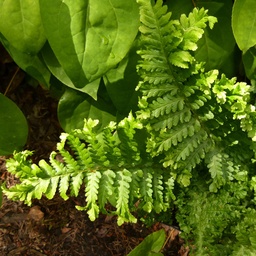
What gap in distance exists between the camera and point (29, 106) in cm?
217

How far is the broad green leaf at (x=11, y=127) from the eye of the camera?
1.71 m

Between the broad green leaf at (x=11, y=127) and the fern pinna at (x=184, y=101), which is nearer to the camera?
the fern pinna at (x=184, y=101)

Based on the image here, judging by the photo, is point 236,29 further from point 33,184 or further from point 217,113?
point 33,184

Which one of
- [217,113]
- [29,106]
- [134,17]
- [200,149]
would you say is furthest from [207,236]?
[29,106]

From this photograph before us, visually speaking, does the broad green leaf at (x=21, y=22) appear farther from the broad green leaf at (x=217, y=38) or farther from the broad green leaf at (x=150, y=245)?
the broad green leaf at (x=150, y=245)

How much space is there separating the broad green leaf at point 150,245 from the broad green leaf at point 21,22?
702 millimetres

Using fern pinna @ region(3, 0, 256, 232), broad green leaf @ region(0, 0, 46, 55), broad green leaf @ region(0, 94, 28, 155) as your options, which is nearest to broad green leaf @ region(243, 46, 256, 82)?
fern pinna @ region(3, 0, 256, 232)

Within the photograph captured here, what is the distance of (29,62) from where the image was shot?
5.64 feet

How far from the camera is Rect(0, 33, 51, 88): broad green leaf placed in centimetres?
170

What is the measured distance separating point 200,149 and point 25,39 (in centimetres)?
62

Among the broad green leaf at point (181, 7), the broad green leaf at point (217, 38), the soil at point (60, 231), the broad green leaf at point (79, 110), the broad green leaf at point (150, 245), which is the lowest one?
the soil at point (60, 231)

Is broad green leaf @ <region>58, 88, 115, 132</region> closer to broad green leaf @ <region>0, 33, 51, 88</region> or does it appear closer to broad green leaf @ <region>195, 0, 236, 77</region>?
broad green leaf @ <region>0, 33, 51, 88</region>

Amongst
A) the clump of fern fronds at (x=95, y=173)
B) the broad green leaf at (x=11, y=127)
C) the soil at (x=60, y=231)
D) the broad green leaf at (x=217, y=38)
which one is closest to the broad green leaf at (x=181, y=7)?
the broad green leaf at (x=217, y=38)

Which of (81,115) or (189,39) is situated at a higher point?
(189,39)
